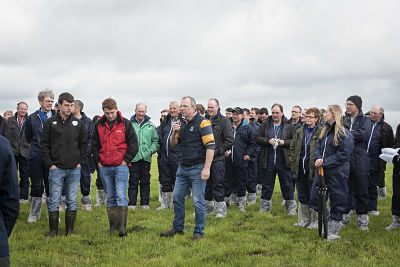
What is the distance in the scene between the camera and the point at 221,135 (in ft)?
30.4

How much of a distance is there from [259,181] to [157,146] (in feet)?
17.5

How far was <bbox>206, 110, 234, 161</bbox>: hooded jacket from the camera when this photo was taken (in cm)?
905

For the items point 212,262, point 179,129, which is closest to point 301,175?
point 179,129

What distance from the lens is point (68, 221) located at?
A: 7.26 meters

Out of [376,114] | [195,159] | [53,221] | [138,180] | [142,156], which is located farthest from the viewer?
[138,180]

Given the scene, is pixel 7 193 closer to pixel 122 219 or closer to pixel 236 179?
pixel 122 219

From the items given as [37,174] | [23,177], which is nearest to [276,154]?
[37,174]

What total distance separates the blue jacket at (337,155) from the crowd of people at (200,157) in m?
0.02

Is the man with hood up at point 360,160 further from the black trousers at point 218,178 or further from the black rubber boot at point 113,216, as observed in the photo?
the black rubber boot at point 113,216

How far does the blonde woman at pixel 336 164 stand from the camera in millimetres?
6840

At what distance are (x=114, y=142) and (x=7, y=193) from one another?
444 centimetres

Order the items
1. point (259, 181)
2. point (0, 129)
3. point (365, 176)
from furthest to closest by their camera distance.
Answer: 1. point (259, 181)
2. point (0, 129)
3. point (365, 176)

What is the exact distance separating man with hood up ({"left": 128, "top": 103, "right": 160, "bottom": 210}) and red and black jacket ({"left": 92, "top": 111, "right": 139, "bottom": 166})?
2.81 m

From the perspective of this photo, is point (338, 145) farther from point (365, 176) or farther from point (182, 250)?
Answer: point (182, 250)
